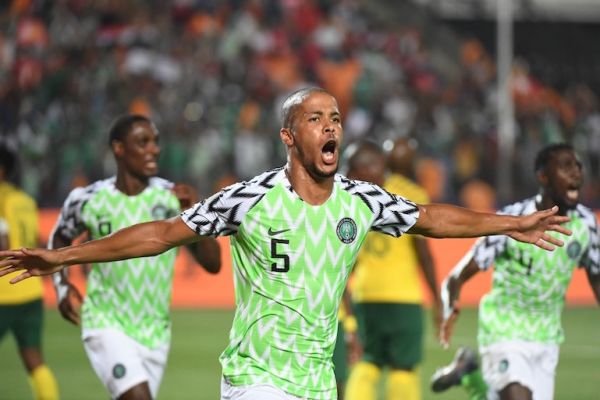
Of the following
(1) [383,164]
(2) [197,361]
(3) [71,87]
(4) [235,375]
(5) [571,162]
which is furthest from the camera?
(3) [71,87]

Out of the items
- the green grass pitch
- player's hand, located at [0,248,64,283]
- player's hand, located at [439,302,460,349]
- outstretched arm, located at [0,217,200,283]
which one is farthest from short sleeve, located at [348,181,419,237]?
the green grass pitch

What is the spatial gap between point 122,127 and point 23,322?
2898mm

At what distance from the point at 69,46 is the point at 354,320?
14476mm

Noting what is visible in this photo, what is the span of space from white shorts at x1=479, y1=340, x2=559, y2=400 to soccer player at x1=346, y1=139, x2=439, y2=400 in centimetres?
169

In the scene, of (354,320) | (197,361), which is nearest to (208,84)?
(197,361)

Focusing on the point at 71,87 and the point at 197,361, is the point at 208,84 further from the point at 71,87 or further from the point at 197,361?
the point at 197,361

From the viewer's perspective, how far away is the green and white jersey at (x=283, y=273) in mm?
5609

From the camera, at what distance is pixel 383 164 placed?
365 inches

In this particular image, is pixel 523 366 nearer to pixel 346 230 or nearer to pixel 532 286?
pixel 532 286

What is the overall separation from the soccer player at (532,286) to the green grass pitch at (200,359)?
3476mm

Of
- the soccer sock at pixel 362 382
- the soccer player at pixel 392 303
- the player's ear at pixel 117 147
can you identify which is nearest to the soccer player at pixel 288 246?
the player's ear at pixel 117 147

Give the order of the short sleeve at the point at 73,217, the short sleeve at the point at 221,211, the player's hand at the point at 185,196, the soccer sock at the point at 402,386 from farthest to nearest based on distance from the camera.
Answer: the soccer sock at the point at 402,386 → the short sleeve at the point at 73,217 → the player's hand at the point at 185,196 → the short sleeve at the point at 221,211

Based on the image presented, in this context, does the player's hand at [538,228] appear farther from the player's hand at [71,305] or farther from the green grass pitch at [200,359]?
the green grass pitch at [200,359]

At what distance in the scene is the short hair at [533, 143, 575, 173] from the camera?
7.71 m
